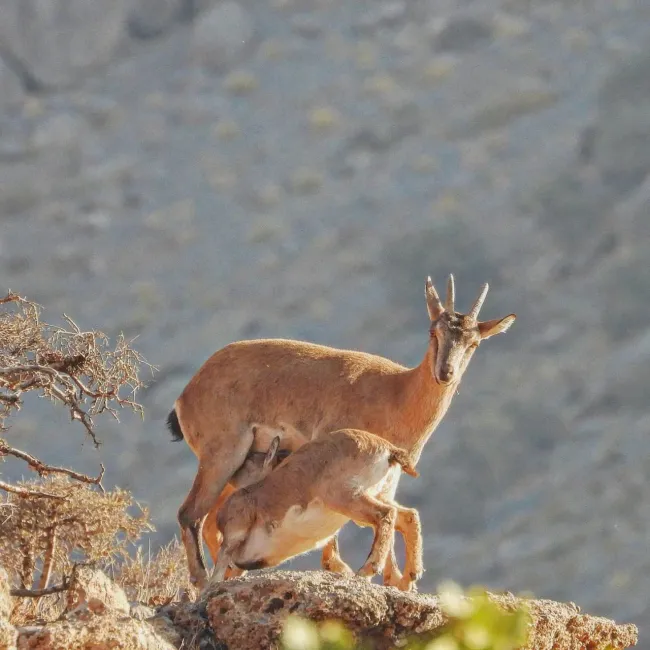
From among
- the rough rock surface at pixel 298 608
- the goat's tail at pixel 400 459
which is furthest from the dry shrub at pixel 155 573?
the rough rock surface at pixel 298 608

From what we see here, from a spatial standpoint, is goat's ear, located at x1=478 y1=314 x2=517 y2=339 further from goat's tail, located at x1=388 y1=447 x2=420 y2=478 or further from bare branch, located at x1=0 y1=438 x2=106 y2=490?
bare branch, located at x1=0 y1=438 x2=106 y2=490

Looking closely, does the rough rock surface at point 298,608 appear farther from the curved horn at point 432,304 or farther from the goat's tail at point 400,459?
the curved horn at point 432,304

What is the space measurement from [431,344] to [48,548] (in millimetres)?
4064

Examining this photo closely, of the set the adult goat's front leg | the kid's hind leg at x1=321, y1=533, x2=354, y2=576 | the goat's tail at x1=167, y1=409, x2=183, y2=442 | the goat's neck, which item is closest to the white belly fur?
the adult goat's front leg

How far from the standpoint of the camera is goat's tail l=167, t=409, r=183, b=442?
427 inches

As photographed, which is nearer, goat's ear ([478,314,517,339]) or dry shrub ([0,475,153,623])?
goat's ear ([478,314,517,339])

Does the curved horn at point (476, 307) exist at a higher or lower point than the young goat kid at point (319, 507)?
higher

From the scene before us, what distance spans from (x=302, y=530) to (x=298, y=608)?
215 cm

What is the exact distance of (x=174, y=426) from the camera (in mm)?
10898

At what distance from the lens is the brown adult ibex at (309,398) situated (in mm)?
9383

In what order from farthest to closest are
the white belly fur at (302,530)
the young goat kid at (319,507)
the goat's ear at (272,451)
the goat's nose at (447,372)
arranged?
the goat's ear at (272,451), the goat's nose at (447,372), the white belly fur at (302,530), the young goat kid at (319,507)

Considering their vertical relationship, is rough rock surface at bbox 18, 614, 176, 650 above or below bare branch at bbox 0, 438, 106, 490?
below

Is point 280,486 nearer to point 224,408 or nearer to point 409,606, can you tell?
point 409,606

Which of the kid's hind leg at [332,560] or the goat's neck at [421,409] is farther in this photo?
the goat's neck at [421,409]
